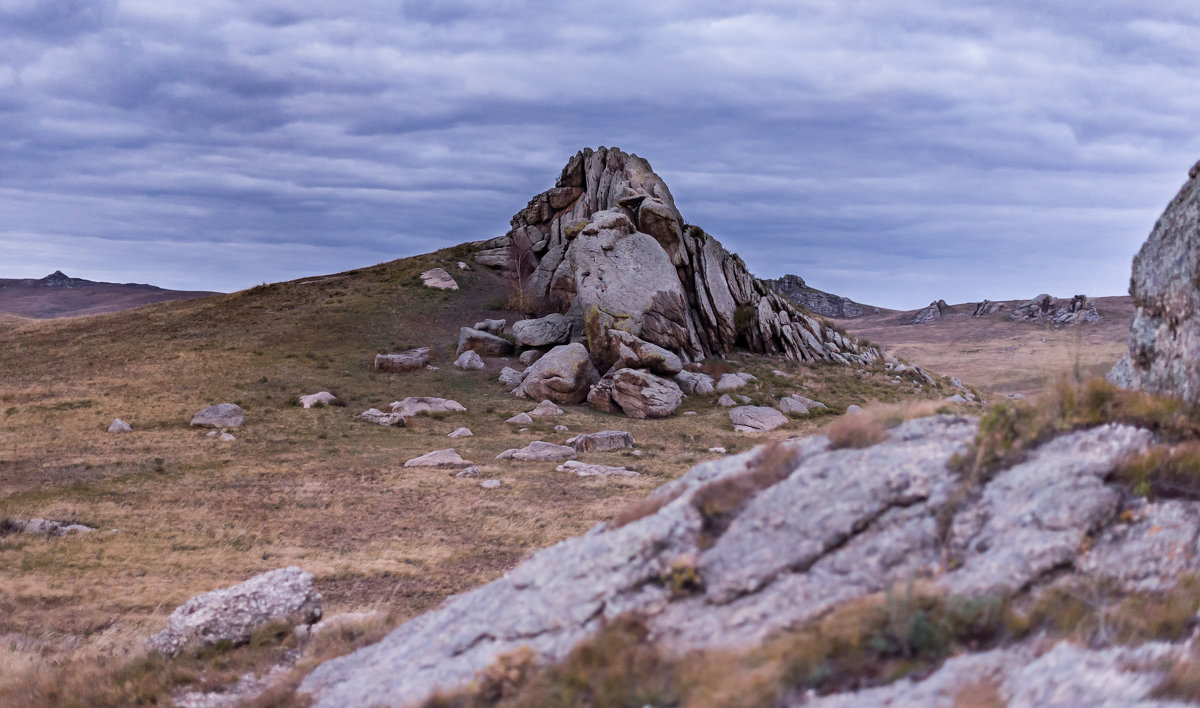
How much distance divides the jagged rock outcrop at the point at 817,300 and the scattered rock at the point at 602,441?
126294 mm

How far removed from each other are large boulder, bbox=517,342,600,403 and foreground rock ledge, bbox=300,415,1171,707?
30629mm

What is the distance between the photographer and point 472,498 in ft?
69.3

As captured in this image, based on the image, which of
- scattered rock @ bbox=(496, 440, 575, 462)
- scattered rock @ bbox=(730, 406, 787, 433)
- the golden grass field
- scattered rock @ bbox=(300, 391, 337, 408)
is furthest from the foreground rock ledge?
scattered rock @ bbox=(300, 391, 337, 408)

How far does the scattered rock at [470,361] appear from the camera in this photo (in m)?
42.9

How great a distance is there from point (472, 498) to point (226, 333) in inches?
1537

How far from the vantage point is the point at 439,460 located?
84.3 feet

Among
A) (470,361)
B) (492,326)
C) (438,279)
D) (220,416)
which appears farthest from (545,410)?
(438,279)

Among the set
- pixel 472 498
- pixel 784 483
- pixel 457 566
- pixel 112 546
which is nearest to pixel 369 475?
pixel 472 498

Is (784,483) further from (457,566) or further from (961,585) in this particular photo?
(457,566)

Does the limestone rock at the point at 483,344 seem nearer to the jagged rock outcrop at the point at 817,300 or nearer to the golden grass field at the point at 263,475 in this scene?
the golden grass field at the point at 263,475

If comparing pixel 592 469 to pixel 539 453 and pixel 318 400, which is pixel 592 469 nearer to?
pixel 539 453

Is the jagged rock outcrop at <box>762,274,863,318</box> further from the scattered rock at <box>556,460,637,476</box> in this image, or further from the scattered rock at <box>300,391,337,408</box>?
the scattered rock at <box>556,460,637,476</box>

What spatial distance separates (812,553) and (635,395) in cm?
3072

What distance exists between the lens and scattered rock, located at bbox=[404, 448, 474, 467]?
25.4m
